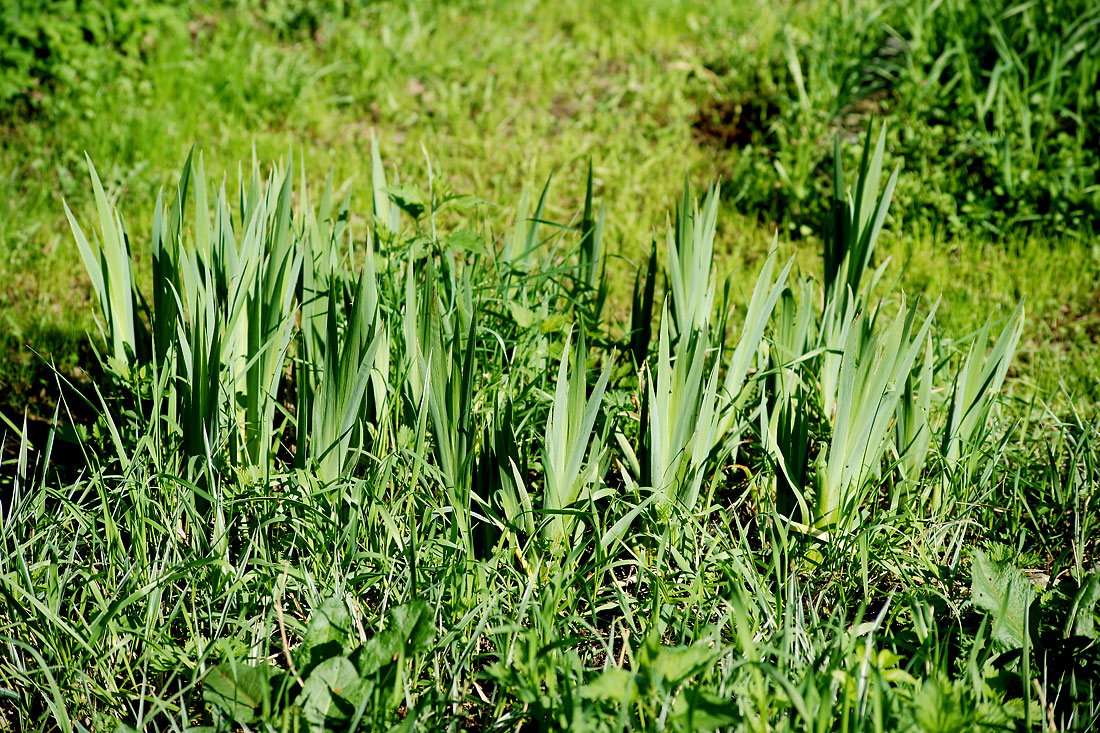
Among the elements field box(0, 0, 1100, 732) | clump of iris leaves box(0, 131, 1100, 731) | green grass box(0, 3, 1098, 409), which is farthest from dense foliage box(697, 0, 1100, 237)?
clump of iris leaves box(0, 131, 1100, 731)

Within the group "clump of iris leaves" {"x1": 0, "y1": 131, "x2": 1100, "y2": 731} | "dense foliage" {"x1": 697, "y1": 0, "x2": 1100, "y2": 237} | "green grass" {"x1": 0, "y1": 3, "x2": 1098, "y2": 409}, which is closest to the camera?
"clump of iris leaves" {"x1": 0, "y1": 131, "x2": 1100, "y2": 731}

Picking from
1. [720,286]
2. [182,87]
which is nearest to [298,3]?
[182,87]

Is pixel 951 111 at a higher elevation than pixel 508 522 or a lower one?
higher

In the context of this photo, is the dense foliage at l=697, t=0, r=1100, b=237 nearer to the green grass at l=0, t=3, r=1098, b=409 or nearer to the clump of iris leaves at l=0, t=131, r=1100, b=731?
the green grass at l=0, t=3, r=1098, b=409

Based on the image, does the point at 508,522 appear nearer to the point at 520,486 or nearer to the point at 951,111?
the point at 520,486

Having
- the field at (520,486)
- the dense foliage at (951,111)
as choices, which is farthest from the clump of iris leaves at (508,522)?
the dense foliage at (951,111)

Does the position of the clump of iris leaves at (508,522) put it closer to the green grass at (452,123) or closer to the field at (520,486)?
the field at (520,486)

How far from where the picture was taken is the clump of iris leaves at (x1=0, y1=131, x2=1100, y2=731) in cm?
155

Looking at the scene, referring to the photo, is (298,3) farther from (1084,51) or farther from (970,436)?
(970,436)

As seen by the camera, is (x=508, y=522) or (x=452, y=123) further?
(x=452, y=123)

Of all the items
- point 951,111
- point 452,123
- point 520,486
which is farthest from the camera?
point 452,123

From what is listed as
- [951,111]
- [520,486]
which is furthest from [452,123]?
[520,486]

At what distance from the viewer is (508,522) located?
184 cm

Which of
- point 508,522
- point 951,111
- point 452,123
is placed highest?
point 951,111
